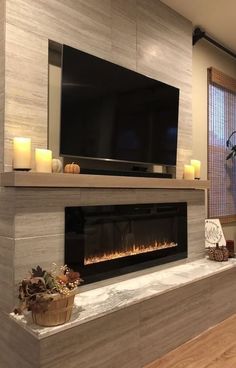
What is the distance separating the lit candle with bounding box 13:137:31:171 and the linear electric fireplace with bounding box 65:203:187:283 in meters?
0.41

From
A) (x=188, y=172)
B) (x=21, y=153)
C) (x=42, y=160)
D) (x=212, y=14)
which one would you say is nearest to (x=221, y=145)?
(x=188, y=172)

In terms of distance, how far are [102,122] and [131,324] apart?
1380 millimetres

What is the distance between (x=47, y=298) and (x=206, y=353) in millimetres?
1300

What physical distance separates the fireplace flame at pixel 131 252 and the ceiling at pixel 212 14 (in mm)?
2190

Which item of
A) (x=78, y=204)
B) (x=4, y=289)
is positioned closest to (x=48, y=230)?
(x=78, y=204)

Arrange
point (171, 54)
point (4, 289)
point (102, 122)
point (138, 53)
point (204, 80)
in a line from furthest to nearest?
point (204, 80) → point (171, 54) → point (138, 53) → point (102, 122) → point (4, 289)

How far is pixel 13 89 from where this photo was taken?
188cm

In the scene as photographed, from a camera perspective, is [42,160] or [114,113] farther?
[114,113]

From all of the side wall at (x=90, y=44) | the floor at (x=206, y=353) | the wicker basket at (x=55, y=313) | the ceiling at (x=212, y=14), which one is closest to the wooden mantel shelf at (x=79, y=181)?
the side wall at (x=90, y=44)

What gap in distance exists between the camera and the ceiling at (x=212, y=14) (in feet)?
9.40

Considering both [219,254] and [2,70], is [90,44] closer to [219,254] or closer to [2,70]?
[2,70]

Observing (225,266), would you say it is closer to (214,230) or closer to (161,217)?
(214,230)

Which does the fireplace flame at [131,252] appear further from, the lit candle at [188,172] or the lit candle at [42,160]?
the lit candle at [42,160]

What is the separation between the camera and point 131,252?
2.51m
